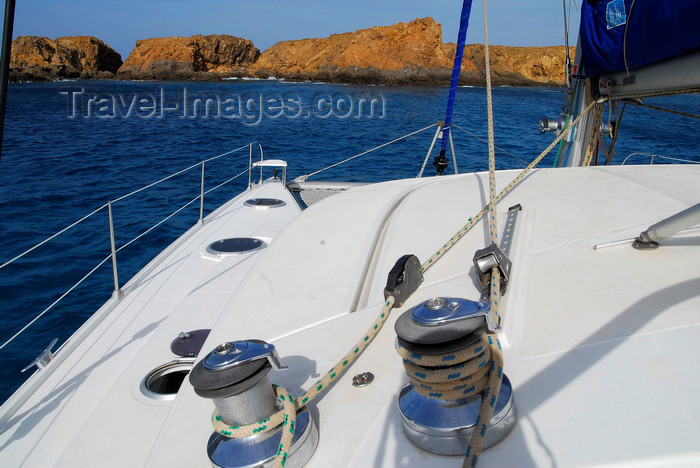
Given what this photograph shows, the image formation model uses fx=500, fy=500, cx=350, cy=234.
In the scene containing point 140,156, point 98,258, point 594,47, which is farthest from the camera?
point 140,156

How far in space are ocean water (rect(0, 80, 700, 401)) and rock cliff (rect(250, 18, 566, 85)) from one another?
49.8 metres

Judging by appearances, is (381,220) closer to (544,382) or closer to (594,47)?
(544,382)

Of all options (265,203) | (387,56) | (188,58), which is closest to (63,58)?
(188,58)

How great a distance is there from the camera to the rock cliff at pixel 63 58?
70.4m

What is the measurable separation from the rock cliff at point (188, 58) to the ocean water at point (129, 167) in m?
64.4

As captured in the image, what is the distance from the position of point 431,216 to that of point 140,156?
13.2 meters

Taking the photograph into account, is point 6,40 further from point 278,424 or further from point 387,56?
point 387,56

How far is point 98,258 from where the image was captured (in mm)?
6219

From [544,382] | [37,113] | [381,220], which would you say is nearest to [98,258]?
[381,220]

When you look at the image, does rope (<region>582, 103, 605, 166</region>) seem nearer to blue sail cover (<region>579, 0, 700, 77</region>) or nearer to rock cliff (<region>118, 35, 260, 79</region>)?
blue sail cover (<region>579, 0, 700, 77</region>)

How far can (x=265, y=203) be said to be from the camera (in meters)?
5.14

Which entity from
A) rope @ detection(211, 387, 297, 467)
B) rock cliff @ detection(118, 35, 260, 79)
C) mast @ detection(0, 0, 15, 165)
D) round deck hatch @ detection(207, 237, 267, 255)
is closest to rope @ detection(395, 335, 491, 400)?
rope @ detection(211, 387, 297, 467)

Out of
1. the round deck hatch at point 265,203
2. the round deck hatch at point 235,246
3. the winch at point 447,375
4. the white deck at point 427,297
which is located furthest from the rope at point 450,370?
the round deck hatch at point 265,203

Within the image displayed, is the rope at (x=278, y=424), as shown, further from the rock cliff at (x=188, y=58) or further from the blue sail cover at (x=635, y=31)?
the rock cliff at (x=188, y=58)
